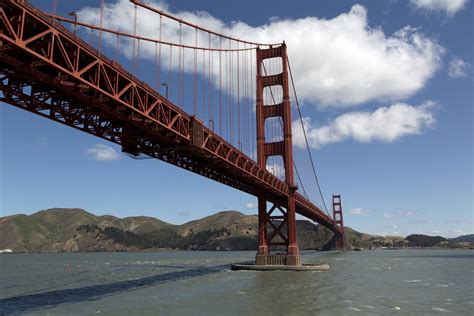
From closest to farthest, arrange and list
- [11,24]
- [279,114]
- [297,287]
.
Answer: [11,24] → [297,287] → [279,114]

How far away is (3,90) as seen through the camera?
63.8 feet

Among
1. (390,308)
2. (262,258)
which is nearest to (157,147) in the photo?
(390,308)

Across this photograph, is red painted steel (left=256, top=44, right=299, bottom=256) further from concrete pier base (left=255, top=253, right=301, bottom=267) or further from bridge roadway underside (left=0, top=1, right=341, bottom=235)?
bridge roadway underside (left=0, top=1, right=341, bottom=235)

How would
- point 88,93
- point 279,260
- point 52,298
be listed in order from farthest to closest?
1. point 279,260
2. point 52,298
3. point 88,93

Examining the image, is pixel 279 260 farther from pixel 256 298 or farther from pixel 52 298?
pixel 52 298

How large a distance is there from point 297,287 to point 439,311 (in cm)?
1257

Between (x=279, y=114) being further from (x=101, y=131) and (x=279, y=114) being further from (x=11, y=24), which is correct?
(x=11, y=24)

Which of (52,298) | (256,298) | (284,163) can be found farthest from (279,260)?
(52,298)

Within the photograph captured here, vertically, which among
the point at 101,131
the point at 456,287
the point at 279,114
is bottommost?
the point at 456,287

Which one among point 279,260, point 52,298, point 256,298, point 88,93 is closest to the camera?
point 88,93

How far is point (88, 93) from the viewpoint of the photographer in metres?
21.0

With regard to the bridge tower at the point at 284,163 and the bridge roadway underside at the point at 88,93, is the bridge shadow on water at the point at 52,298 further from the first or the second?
the bridge tower at the point at 284,163

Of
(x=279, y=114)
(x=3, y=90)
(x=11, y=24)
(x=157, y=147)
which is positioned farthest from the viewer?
(x=279, y=114)

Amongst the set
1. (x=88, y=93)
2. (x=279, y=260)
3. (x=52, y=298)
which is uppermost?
(x=88, y=93)
